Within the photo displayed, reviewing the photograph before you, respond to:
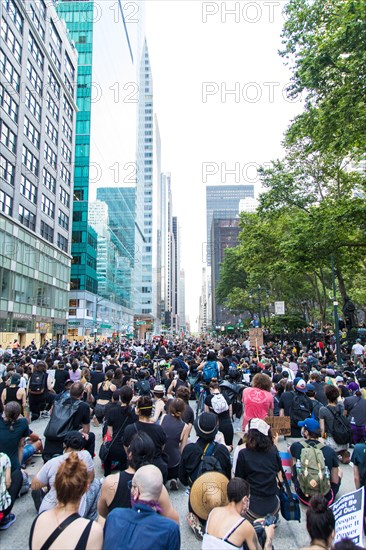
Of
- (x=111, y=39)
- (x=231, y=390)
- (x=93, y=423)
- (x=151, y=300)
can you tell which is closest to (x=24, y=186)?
(x=93, y=423)

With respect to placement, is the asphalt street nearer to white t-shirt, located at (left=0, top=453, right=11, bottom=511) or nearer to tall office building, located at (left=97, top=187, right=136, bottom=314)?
white t-shirt, located at (left=0, top=453, right=11, bottom=511)

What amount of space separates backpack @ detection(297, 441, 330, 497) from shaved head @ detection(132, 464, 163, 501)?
9.47 feet

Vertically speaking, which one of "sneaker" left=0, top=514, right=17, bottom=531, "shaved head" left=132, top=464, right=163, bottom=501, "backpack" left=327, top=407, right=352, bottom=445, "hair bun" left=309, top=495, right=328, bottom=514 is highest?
"shaved head" left=132, top=464, right=163, bottom=501

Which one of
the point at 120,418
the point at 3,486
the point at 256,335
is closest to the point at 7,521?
the point at 3,486

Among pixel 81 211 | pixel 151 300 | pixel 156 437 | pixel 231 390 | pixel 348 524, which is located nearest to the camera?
pixel 348 524

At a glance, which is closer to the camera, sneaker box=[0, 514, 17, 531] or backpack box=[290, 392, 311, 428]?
sneaker box=[0, 514, 17, 531]

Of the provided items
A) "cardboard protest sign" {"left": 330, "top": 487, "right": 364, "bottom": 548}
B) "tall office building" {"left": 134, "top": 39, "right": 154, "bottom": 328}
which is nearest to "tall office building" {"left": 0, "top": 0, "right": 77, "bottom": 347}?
"cardboard protest sign" {"left": 330, "top": 487, "right": 364, "bottom": 548}

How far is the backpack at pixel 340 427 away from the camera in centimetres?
730

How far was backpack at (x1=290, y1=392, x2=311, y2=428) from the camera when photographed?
817 centimetres

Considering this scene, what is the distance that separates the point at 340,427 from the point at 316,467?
8.90 ft

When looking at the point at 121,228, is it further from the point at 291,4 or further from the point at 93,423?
the point at 93,423

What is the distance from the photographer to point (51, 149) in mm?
47188

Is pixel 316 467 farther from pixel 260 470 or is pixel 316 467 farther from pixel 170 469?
pixel 170 469

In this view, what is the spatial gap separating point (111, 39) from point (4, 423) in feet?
320
